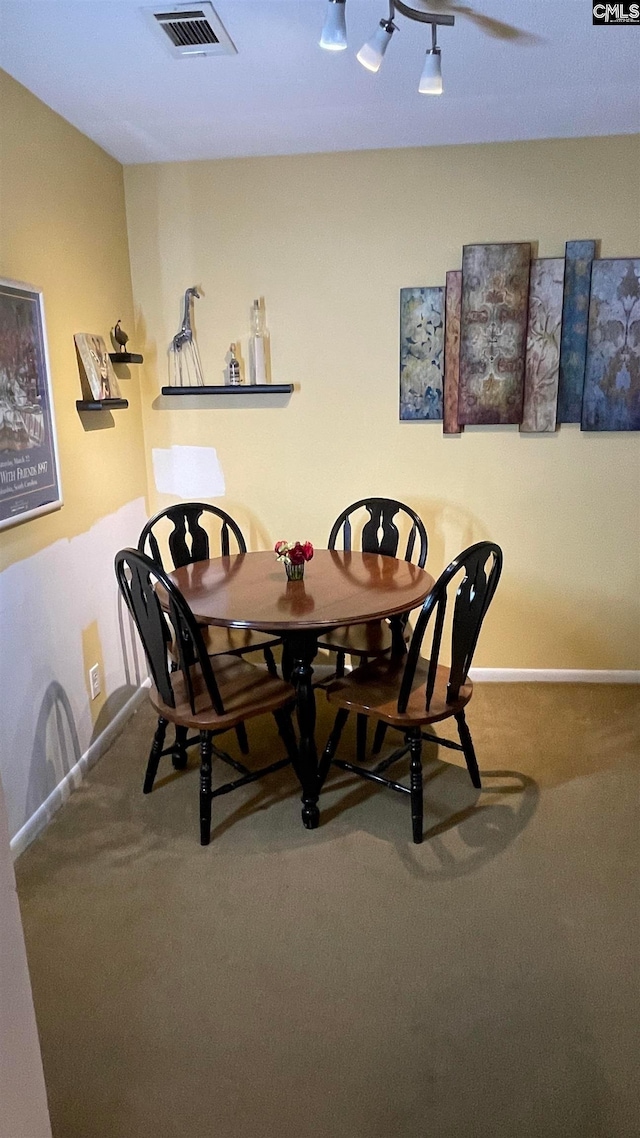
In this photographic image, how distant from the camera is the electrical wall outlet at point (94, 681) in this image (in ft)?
9.54

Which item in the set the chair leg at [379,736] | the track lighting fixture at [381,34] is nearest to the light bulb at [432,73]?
the track lighting fixture at [381,34]

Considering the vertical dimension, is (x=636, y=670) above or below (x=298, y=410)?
below

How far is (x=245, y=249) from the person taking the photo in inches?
129

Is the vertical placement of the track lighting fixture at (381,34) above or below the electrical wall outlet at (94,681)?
above

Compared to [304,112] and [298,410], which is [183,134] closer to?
[304,112]

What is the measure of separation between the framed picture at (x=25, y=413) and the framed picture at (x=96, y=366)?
0.96 ft

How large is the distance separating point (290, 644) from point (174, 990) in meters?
1.11

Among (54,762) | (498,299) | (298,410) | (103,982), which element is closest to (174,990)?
(103,982)

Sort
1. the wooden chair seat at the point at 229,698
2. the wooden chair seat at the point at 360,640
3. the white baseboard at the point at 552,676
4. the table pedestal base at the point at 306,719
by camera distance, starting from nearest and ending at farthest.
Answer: the wooden chair seat at the point at 229,698
the table pedestal base at the point at 306,719
the wooden chair seat at the point at 360,640
the white baseboard at the point at 552,676

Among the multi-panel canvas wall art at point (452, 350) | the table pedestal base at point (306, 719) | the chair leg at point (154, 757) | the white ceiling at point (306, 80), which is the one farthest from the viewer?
the multi-panel canvas wall art at point (452, 350)

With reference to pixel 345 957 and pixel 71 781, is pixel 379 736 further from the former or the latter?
pixel 71 781

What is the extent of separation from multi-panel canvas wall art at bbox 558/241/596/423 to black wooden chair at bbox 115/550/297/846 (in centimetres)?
183

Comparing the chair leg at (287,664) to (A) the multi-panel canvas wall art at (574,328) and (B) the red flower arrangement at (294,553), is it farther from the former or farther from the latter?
(A) the multi-panel canvas wall art at (574,328)

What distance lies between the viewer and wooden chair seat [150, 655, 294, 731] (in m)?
2.30
